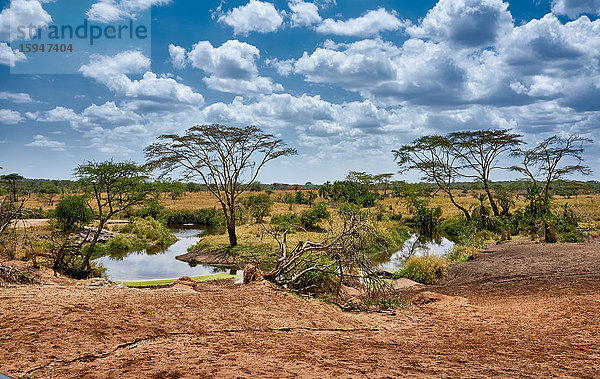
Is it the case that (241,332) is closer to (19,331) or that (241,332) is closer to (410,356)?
(410,356)

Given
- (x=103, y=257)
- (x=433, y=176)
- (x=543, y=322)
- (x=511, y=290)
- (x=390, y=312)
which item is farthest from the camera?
(x=433, y=176)

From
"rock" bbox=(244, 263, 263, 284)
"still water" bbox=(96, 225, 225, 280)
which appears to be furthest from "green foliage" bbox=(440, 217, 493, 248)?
"rock" bbox=(244, 263, 263, 284)

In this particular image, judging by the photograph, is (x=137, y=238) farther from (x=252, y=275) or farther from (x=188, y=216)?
(x=252, y=275)

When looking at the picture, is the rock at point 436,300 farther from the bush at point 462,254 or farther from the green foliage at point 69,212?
the green foliage at point 69,212

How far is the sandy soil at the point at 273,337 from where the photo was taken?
3.79 m

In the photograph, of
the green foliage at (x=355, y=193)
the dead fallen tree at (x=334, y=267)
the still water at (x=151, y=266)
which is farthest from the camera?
the green foliage at (x=355, y=193)

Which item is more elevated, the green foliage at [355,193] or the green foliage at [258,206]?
the green foliage at [355,193]

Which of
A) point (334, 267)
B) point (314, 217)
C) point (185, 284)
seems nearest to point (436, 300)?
point (334, 267)

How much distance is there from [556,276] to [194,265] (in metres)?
14.2

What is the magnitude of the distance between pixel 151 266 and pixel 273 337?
14793 mm

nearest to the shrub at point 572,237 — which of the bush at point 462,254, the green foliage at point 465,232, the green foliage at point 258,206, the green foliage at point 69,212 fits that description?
the green foliage at point 465,232

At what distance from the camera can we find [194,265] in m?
18.2

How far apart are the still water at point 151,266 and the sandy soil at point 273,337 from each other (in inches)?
373

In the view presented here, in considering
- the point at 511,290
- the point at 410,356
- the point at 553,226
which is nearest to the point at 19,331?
the point at 410,356
